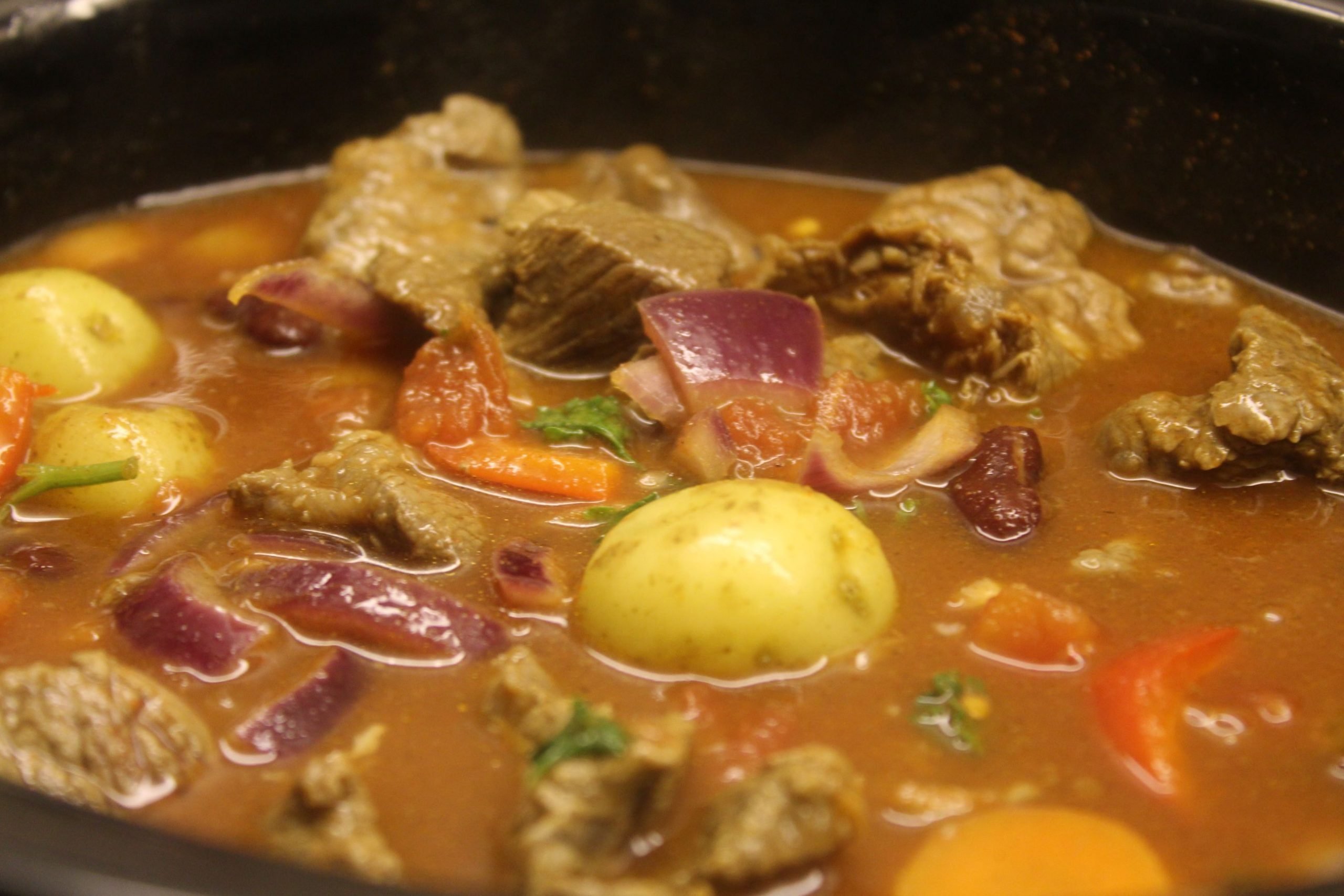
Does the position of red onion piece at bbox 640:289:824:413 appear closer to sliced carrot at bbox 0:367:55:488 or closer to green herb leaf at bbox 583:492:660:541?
green herb leaf at bbox 583:492:660:541

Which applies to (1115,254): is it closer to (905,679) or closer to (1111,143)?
(1111,143)

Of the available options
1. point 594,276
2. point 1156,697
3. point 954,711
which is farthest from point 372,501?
point 1156,697

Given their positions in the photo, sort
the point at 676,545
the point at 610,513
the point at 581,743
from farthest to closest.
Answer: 1. the point at 610,513
2. the point at 676,545
3. the point at 581,743

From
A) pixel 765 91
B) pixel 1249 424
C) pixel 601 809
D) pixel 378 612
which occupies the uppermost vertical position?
pixel 765 91

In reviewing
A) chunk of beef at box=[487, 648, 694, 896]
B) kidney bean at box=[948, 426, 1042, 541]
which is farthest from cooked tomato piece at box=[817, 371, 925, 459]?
chunk of beef at box=[487, 648, 694, 896]

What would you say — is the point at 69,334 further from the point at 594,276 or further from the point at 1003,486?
the point at 1003,486

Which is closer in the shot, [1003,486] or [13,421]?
[1003,486]
